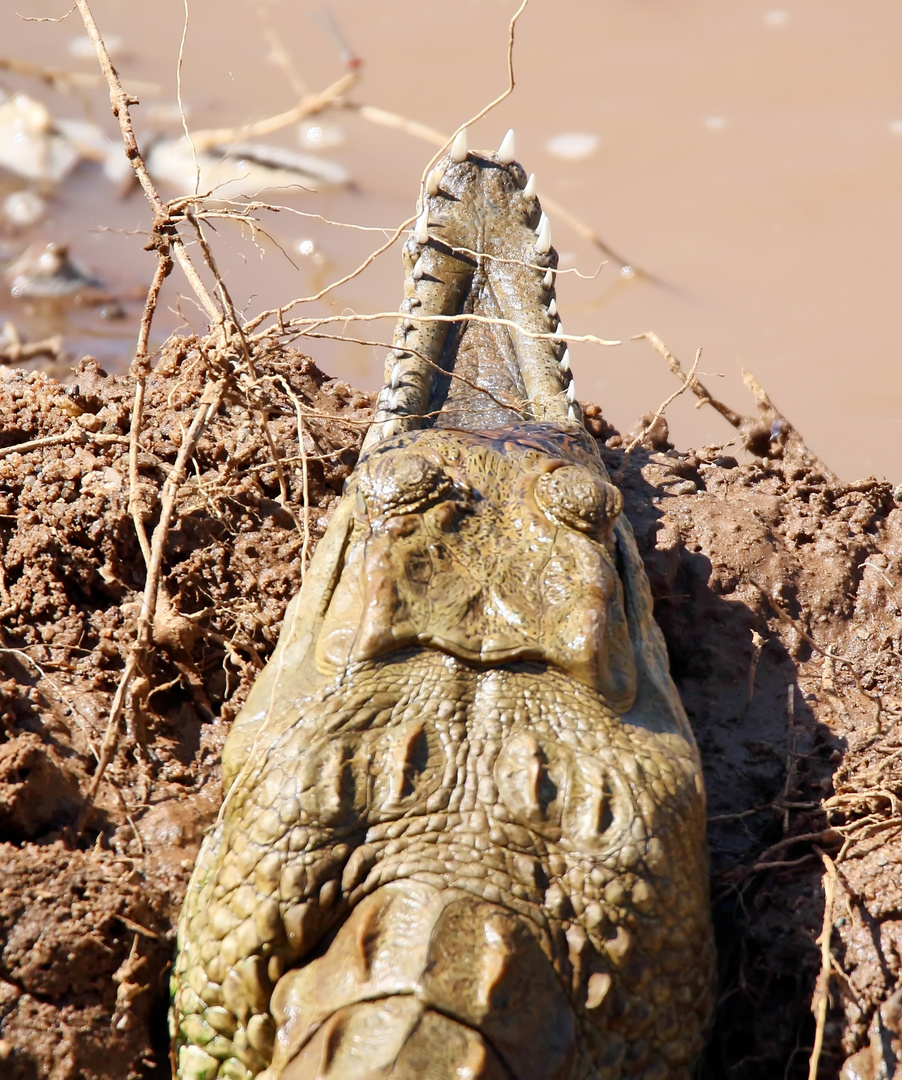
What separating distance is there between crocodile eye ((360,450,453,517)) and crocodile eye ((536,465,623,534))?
22cm

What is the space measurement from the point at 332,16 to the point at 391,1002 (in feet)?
25.2

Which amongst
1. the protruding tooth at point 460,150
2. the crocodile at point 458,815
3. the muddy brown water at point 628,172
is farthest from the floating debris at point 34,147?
the crocodile at point 458,815

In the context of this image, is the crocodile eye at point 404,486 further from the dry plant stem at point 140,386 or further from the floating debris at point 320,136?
the floating debris at point 320,136

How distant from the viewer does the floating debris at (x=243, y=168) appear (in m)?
6.45

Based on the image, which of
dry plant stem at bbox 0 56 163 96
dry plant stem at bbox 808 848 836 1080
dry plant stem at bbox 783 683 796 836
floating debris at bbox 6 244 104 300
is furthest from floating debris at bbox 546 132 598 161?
dry plant stem at bbox 808 848 836 1080

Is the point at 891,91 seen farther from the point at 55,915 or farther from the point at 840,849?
the point at 55,915

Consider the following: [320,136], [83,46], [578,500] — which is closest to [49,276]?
[320,136]

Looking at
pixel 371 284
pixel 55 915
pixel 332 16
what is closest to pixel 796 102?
pixel 371 284

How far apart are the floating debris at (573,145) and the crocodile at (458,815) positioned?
189 inches

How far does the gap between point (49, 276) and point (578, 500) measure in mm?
5090

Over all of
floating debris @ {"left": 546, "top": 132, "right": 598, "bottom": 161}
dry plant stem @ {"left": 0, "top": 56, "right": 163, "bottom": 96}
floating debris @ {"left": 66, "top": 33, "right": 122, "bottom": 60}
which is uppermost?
floating debris @ {"left": 66, "top": 33, "right": 122, "bottom": 60}

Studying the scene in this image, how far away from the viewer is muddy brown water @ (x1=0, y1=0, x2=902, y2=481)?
5285mm

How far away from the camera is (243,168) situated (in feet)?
21.2

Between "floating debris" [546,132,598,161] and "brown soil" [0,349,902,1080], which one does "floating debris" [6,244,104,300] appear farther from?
"floating debris" [546,132,598,161]
